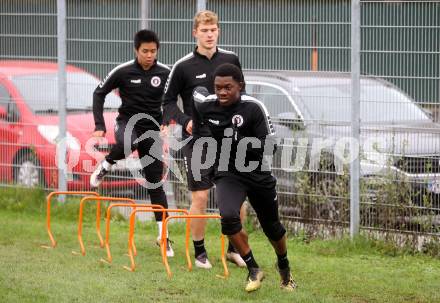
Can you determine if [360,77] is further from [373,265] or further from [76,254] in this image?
[76,254]

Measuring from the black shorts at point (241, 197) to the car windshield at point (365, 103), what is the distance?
2835 millimetres

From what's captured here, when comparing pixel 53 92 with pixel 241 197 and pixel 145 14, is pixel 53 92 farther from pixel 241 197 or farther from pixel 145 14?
pixel 241 197

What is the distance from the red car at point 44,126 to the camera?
44.8ft

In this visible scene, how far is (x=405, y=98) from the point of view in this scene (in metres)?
10.9

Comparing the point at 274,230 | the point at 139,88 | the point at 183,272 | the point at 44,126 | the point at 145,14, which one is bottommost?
the point at 183,272

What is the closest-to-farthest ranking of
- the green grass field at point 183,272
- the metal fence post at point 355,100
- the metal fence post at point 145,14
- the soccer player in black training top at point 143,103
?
the green grass field at point 183,272
the soccer player in black training top at point 143,103
the metal fence post at point 355,100
the metal fence post at point 145,14

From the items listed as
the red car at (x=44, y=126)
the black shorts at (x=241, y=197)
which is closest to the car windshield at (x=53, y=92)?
the red car at (x=44, y=126)

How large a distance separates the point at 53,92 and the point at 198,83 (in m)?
4.50

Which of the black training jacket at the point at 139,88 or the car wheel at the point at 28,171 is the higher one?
the black training jacket at the point at 139,88

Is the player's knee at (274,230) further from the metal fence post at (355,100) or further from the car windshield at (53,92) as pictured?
the car windshield at (53,92)

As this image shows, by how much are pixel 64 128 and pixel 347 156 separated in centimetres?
432

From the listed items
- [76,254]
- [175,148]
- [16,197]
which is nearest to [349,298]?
[76,254]

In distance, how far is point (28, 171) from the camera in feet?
47.0

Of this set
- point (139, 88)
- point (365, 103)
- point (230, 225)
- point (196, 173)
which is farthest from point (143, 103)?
point (230, 225)
